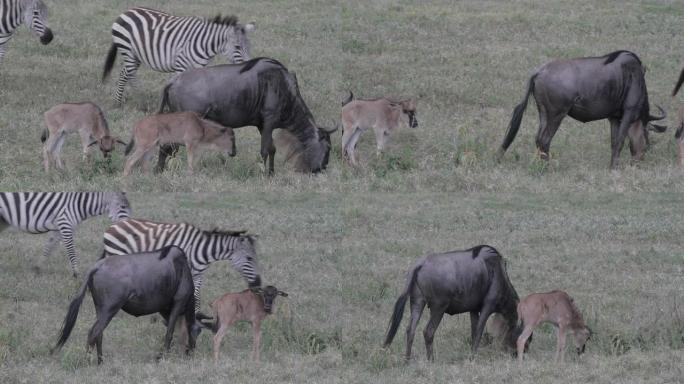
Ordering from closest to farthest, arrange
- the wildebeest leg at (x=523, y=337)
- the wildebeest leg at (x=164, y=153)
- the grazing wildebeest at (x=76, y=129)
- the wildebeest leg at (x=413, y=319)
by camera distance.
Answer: the wildebeest leg at (x=413, y=319) < the wildebeest leg at (x=523, y=337) < the wildebeest leg at (x=164, y=153) < the grazing wildebeest at (x=76, y=129)

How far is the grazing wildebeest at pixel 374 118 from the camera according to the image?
1566cm

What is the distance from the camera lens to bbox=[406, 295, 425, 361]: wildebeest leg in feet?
37.5

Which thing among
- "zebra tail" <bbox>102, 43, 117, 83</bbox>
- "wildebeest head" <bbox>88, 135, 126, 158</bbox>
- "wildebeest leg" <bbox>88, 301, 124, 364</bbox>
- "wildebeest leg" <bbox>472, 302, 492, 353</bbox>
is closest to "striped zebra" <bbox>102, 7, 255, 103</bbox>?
"zebra tail" <bbox>102, 43, 117, 83</bbox>

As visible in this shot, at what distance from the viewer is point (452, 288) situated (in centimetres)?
1163

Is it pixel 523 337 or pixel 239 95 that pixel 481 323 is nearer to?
pixel 523 337

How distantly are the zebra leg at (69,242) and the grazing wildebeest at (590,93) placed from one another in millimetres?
4905

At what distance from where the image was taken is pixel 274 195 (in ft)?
48.1

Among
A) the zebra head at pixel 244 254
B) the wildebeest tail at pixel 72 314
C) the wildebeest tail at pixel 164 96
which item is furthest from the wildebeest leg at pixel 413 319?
the wildebeest tail at pixel 164 96

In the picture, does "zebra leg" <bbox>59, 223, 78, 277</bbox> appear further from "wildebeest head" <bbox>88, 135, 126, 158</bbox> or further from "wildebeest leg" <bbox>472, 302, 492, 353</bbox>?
"wildebeest leg" <bbox>472, 302, 492, 353</bbox>

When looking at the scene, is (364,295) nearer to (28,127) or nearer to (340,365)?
(340,365)

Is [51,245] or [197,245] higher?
[197,245]

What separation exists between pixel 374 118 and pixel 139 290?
504cm

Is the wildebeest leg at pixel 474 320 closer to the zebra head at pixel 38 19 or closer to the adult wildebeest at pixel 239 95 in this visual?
the adult wildebeest at pixel 239 95

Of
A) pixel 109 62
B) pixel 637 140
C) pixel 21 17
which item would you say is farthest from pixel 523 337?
pixel 21 17
